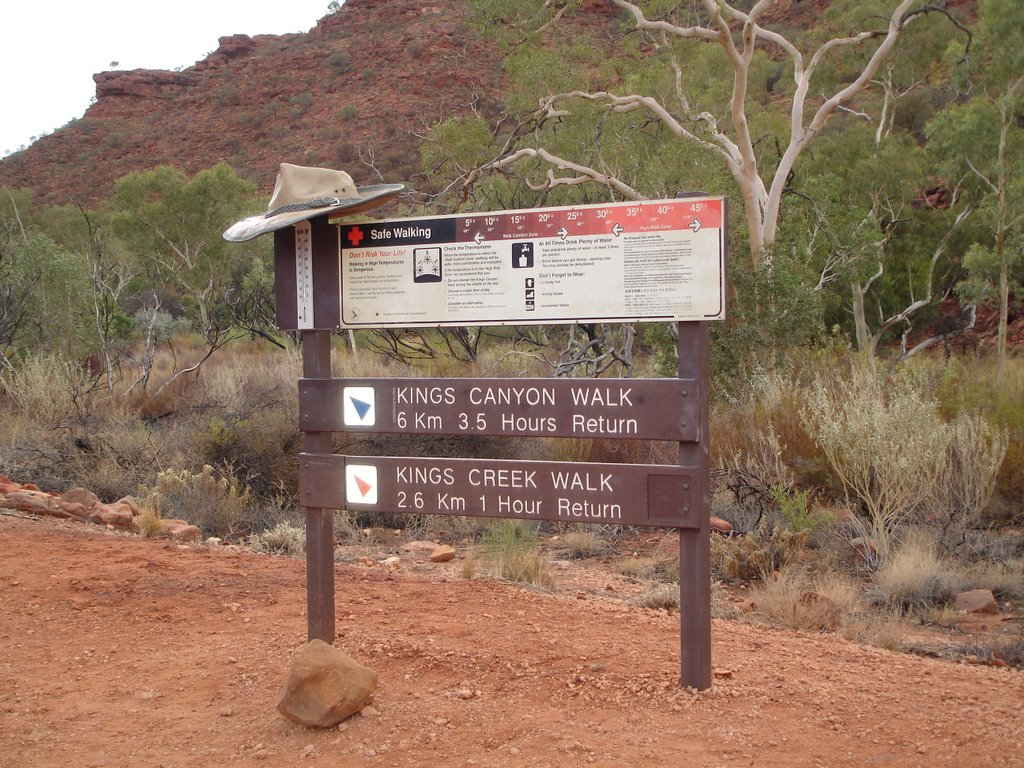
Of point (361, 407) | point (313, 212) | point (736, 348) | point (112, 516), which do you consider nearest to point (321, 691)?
point (361, 407)

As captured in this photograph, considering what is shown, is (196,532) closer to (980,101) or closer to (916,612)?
(916,612)

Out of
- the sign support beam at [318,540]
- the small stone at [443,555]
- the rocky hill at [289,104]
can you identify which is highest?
the rocky hill at [289,104]

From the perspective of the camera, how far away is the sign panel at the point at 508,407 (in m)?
3.86

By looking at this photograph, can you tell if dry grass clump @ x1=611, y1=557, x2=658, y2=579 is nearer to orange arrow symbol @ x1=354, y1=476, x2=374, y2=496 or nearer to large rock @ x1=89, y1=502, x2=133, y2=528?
orange arrow symbol @ x1=354, y1=476, x2=374, y2=496

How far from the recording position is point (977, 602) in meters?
6.60

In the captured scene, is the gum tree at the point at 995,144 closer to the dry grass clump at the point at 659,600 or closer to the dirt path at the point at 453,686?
the dry grass clump at the point at 659,600

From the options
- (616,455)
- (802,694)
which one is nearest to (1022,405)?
(616,455)

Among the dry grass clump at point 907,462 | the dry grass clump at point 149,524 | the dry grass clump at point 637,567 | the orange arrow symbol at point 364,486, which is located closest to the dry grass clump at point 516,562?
the dry grass clump at point 637,567

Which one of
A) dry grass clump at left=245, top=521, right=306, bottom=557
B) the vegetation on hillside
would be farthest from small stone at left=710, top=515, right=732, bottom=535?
dry grass clump at left=245, top=521, right=306, bottom=557

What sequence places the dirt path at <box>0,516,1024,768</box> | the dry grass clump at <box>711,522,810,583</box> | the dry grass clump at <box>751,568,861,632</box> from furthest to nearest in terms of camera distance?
the dry grass clump at <box>711,522,810,583</box> < the dry grass clump at <box>751,568,861,632</box> < the dirt path at <box>0,516,1024,768</box>

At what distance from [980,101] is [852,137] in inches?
153

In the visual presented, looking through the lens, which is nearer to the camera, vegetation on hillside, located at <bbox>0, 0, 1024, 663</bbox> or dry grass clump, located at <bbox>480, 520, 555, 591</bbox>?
dry grass clump, located at <bbox>480, 520, 555, 591</bbox>

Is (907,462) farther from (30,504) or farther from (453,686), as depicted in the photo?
(30,504)

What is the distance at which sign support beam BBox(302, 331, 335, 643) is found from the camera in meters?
4.51
